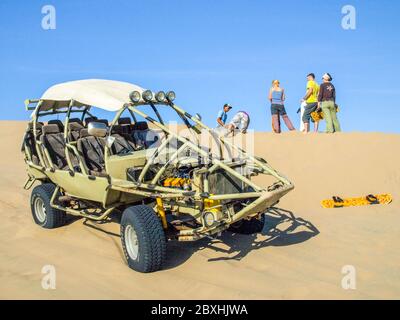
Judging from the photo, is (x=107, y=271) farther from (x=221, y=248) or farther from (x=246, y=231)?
(x=246, y=231)

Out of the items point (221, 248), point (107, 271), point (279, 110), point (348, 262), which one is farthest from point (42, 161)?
point (279, 110)

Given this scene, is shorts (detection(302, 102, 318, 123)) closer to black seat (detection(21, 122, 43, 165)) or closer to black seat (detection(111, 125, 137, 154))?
black seat (detection(111, 125, 137, 154))

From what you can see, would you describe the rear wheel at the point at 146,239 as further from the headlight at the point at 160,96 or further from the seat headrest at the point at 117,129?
the seat headrest at the point at 117,129

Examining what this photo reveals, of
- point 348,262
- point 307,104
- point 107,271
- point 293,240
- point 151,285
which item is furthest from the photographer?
point 307,104

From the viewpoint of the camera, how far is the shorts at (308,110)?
13000mm

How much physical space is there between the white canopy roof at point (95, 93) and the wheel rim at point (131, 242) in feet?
5.83

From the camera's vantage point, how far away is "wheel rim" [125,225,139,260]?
632 centimetres

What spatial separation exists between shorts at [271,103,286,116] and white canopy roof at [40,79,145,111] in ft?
19.6

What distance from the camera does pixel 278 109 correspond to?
43.5ft

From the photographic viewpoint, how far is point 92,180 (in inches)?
281

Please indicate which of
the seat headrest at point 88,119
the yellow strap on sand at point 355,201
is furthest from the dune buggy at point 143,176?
the yellow strap on sand at point 355,201

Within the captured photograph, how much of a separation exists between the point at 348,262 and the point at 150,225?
2.90m

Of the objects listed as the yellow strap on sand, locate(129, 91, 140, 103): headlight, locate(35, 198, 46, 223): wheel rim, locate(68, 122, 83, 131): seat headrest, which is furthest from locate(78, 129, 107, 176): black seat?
the yellow strap on sand

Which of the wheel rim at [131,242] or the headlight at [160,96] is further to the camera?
the headlight at [160,96]
